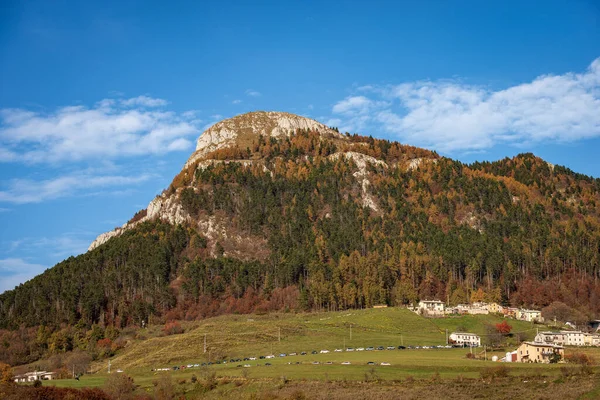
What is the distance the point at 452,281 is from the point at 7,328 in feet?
409

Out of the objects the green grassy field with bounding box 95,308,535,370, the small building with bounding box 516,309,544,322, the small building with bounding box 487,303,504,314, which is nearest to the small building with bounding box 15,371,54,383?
the green grassy field with bounding box 95,308,535,370

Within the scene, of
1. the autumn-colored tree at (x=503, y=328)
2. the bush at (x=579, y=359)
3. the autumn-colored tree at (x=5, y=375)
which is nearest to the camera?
the bush at (x=579, y=359)

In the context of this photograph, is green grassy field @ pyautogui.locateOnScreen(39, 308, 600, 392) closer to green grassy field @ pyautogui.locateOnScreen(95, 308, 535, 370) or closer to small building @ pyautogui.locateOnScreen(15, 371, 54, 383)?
green grassy field @ pyautogui.locateOnScreen(95, 308, 535, 370)

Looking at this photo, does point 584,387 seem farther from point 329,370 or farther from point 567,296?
point 567,296

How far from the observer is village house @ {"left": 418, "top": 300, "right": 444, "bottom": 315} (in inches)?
6526

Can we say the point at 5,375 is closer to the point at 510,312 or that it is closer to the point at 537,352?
the point at 537,352

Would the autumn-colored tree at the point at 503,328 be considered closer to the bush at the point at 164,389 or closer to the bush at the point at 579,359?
the bush at the point at 579,359

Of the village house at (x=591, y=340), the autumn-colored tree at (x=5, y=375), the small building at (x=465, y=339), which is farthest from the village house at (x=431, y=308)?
the autumn-colored tree at (x=5, y=375)

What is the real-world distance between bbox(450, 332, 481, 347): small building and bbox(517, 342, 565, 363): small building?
2210 cm

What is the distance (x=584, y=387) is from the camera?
276 ft

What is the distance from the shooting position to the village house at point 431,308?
544 ft

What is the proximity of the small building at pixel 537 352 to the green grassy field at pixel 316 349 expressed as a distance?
6.41m

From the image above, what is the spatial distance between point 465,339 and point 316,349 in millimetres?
30070

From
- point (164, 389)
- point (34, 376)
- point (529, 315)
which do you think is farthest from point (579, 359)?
point (34, 376)
